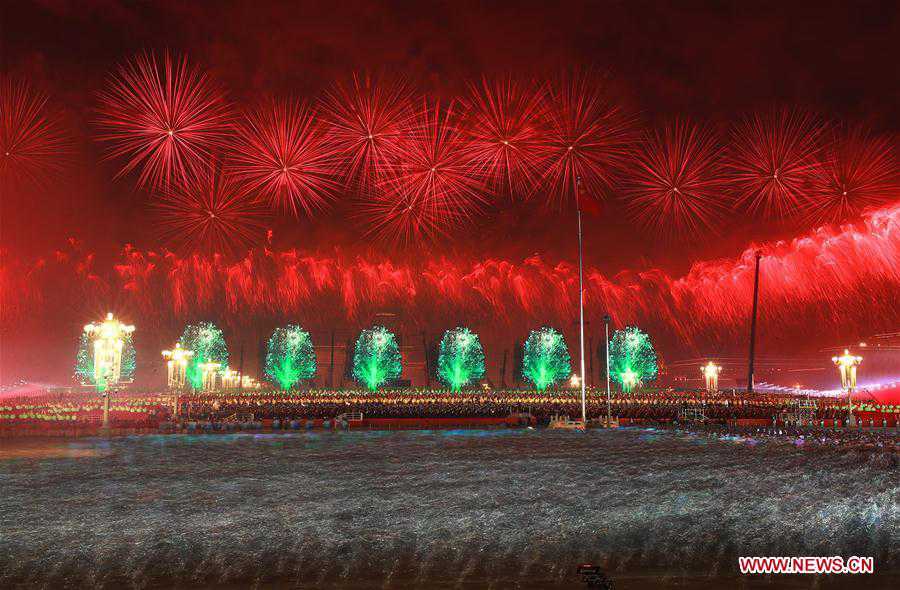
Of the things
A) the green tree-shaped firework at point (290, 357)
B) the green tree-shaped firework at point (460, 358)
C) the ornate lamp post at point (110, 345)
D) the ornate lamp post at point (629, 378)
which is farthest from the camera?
the green tree-shaped firework at point (290, 357)

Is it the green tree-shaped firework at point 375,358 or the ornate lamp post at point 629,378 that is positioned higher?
the green tree-shaped firework at point 375,358

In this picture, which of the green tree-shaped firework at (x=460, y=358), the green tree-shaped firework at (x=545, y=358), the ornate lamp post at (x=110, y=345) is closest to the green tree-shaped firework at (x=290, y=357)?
the green tree-shaped firework at (x=460, y=358)

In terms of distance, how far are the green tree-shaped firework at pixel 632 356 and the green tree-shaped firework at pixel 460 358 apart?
1738cm

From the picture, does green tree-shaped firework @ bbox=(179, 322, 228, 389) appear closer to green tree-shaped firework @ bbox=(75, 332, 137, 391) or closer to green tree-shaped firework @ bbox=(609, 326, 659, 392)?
green tree-shaped firework @ bbox=(75, 332, 137, 391)

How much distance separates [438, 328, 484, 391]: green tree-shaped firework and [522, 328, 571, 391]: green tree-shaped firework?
6.29 m

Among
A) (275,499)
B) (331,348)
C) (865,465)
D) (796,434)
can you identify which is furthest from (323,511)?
(331,348)

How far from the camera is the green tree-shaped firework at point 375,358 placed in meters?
104

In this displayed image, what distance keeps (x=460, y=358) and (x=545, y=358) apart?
11.1 meters

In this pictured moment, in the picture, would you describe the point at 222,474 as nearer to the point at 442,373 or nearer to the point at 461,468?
the point at 461,468

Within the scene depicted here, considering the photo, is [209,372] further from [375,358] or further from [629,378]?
[629,378]

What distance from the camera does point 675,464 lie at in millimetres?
18875

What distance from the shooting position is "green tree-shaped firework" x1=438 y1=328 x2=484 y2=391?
104 metres

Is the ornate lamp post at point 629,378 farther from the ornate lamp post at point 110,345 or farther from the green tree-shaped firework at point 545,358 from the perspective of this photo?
the ornate lamp post at point 110,345

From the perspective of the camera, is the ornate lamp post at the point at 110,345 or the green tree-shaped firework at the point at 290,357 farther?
the green tree-shaped firework at the point at 290,357
